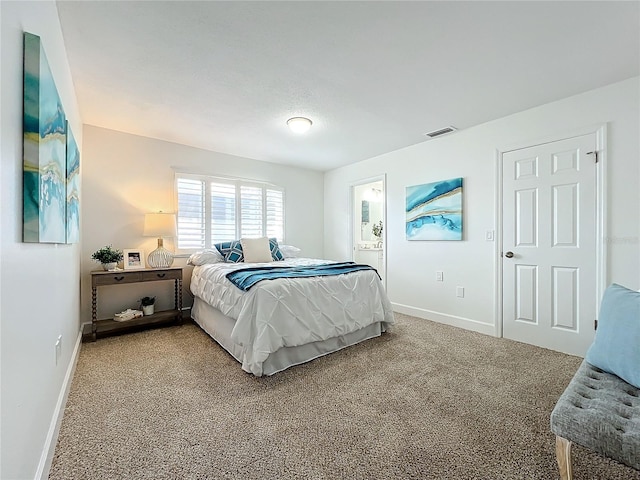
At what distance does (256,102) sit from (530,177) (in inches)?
113

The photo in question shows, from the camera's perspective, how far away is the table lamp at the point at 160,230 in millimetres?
3564

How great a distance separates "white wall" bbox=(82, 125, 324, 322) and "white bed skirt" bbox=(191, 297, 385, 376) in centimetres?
98

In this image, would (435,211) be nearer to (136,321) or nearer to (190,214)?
(190,214)

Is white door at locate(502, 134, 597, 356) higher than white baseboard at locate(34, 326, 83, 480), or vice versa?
white door at locate(502, 134, 597, 356)

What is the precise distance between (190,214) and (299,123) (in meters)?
2.07

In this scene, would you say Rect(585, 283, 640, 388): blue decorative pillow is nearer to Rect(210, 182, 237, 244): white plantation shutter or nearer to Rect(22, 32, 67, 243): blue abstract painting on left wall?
Rect(22, 32, 67, 243): blue abstract painting on left wall

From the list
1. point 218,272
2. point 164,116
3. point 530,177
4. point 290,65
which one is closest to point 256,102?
point 290,65

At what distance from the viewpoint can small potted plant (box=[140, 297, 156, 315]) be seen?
3535 millimetres

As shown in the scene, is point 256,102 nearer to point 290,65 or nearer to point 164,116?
point 290,65

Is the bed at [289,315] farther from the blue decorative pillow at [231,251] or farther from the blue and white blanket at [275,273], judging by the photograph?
the blue decorative pillow at [231,251]

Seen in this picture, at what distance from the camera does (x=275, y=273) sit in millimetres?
2777

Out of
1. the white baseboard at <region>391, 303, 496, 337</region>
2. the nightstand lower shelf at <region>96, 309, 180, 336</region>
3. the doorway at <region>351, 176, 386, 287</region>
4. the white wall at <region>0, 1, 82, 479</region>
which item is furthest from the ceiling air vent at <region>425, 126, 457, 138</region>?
the nightstand lower shelf at <region>96, 309, 180, 336</region>

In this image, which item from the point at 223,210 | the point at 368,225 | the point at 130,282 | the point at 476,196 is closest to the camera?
the point at 130,282

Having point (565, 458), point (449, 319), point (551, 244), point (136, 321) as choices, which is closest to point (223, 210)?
point (136, 321)
